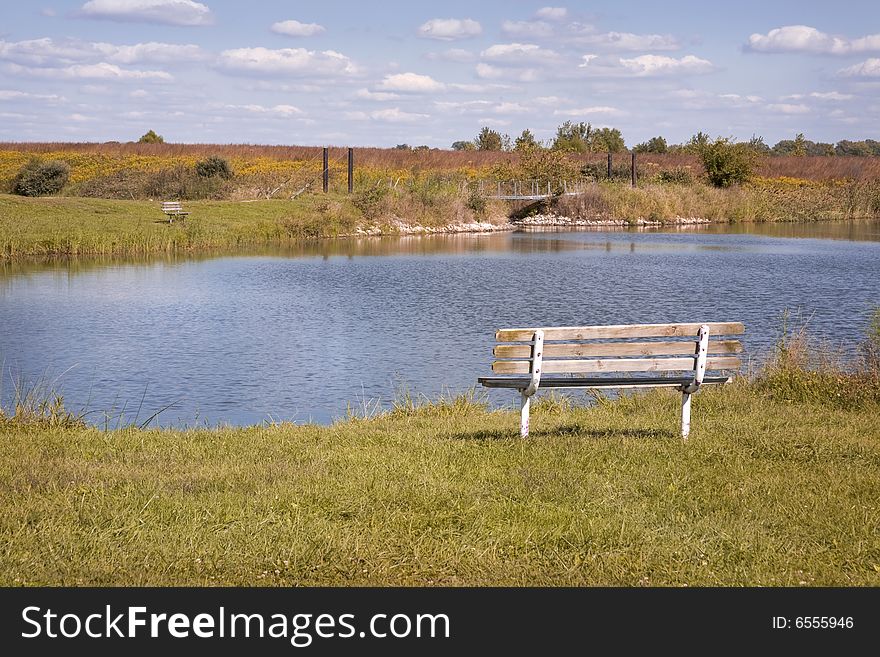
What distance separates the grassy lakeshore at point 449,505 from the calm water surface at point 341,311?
4338mm

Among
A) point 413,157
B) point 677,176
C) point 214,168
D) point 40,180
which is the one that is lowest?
point 40,180

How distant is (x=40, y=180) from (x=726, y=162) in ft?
135

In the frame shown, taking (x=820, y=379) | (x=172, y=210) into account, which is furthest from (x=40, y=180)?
(x=820, y=379)

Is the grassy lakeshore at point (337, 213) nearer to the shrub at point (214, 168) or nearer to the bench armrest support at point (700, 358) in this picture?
the shrub at point (214, 168)

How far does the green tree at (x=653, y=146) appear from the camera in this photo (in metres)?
88.8

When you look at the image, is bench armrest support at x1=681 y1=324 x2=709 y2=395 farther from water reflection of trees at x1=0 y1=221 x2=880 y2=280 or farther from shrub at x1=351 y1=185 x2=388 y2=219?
shrub at x1=351 y1=185 x2=388 y2=219

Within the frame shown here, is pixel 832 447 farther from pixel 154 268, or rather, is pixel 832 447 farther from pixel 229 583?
pixel 154 268

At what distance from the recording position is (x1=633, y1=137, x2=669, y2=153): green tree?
291 feet

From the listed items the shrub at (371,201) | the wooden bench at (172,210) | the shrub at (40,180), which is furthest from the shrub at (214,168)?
the wooden bench at (172,210)

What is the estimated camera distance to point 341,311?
78.6 ft

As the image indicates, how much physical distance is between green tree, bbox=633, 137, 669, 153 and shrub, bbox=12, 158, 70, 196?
53.0 m

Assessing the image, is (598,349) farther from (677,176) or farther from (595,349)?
(677,176)

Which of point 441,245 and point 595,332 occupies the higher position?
point 595,332
